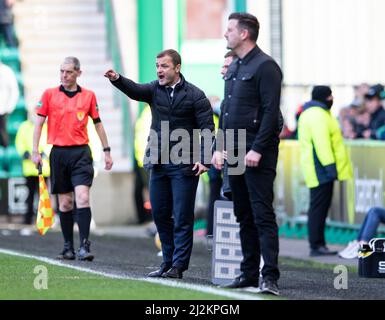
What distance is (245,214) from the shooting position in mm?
11578

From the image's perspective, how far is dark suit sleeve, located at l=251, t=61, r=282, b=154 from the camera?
1112 centimetres

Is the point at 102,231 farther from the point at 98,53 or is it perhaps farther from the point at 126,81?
the point at 126,81

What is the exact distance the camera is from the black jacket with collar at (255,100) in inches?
438

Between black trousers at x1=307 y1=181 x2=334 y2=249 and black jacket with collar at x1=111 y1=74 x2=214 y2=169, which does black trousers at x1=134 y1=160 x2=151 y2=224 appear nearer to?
black trousers at x1=307 y1=181 x2=334 y2=249

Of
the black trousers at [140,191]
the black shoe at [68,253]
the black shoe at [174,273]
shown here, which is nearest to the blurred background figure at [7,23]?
the black trousers at [140,191]

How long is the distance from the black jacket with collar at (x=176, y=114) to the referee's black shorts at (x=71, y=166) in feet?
6.33

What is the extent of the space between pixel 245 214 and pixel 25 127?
1270cm

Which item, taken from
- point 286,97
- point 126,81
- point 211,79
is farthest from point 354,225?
point 211,79

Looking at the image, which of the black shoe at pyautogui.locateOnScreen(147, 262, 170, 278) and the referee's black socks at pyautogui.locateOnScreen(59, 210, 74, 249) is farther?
the referee's black socks at pyautogui.locateOnScreen(59, 210, 74, 249)

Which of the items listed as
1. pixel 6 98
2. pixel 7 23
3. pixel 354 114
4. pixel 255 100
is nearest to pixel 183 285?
pixel 255 100

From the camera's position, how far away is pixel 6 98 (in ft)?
82.4

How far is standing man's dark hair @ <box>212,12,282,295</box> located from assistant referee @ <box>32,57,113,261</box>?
3.59 meters

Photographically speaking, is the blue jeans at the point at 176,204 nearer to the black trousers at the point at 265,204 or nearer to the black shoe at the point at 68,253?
the black trousers at the point at 265,204

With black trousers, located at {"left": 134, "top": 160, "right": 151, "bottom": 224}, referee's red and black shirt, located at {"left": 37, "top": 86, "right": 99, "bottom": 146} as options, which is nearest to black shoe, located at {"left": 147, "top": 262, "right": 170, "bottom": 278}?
referee's red and black shirt, located at {"left": 37, "top": 86, "right": 99, "bottom": 146}
